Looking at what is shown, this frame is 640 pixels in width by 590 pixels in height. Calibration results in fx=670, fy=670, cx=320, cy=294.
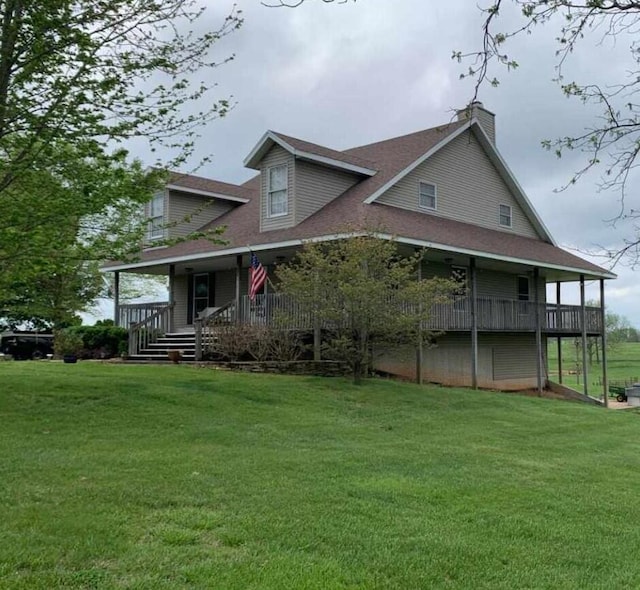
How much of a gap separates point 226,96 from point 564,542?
28.7 ft

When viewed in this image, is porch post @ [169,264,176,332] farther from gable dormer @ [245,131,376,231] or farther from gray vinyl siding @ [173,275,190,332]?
gable dormer @ [245,131,376,231]

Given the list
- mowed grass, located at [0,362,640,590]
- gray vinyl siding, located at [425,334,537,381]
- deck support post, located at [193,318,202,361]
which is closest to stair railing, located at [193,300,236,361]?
deck support post, located at [193,318,202,361]

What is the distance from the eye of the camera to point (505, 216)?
82.1ft

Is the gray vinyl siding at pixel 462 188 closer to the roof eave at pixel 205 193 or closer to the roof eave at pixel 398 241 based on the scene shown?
the roof eave at pixel 398 241

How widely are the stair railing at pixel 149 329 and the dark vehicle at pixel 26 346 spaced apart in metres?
8.76

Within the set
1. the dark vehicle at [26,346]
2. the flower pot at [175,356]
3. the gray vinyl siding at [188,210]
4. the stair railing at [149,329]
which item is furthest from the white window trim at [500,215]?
the dark vehicle at [26,346]

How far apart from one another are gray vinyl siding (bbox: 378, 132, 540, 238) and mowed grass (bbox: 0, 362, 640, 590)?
10.8 meters

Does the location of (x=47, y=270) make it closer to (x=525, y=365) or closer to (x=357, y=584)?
(x=357, y=584)

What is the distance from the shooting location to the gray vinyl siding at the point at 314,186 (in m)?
19.4

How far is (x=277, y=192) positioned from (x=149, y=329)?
6194mm

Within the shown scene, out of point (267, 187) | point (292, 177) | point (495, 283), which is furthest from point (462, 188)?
point (267, 187)

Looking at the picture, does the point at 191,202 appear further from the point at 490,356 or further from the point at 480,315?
the point at 490,356

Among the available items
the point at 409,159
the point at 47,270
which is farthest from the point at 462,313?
the point at 47,270

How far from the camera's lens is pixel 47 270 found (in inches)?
413
